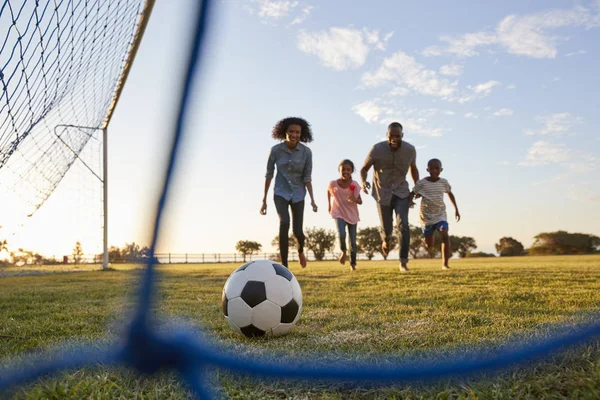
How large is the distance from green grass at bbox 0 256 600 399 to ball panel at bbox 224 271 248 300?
0.75 feet

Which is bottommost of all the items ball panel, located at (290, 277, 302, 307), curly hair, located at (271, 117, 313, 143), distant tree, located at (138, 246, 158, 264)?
ball panel, located at (290, 277, 302, 307)

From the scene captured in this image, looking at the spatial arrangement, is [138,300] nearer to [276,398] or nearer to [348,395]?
[276,398]

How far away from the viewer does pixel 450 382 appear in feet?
5.11

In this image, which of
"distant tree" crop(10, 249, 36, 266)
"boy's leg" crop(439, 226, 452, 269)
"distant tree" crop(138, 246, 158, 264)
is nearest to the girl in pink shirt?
"boy's leg" crop(439, 226, 452, 269)

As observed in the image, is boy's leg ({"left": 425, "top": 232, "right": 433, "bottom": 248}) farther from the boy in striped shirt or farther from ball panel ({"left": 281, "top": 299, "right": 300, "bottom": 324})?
ball panel ({"left": 281, "top": 299, "right": 300, "bottom": 324})

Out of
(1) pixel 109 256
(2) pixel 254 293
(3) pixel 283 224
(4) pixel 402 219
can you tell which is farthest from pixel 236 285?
(1) pixel 109 256

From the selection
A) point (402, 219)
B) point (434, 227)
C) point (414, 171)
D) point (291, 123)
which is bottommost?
point (434, 227)

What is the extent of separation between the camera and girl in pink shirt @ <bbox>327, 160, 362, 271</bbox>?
768 centimetres

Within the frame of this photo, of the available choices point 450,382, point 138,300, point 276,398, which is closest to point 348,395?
point 276,398

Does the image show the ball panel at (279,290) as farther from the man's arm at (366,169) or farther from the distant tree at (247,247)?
the distant tree at (247,247)

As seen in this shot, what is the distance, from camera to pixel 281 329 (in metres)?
2.59

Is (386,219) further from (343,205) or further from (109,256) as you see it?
(109,256)

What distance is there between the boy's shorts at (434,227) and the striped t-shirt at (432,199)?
63mm

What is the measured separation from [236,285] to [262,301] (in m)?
0.23
